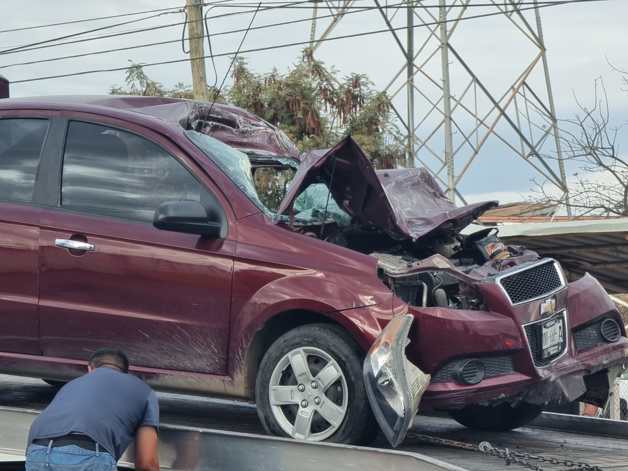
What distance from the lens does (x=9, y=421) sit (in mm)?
5242

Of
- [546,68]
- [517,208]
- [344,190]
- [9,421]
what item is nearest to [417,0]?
[546,68]

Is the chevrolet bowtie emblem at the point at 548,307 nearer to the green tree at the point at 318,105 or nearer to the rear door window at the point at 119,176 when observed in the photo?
the rear door window at the point at 119,176

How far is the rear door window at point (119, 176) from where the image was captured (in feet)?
Answer: 20.3

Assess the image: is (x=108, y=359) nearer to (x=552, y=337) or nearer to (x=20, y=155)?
(x=20, y=155)

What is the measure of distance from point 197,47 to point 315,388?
12008 mm

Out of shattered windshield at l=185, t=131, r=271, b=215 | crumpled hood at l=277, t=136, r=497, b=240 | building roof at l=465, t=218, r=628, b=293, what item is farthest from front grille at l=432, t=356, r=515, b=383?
building roof at l=465, t=218, r=628, b=293

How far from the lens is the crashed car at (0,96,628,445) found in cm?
563

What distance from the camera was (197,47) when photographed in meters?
16.9

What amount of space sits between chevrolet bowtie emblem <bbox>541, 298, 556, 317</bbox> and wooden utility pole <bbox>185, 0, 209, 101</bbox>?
35.5 ft

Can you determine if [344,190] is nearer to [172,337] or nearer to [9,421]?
[172,337]

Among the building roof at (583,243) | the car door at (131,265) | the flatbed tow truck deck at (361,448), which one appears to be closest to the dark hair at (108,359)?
the flatbed tow truck deck at (361,448)

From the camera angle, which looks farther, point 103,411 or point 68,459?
point 103,411

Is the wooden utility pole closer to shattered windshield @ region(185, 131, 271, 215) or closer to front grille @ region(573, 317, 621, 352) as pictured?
shattered windshield @ region(185, 131, 271, 215)

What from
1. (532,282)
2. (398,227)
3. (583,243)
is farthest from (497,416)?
(583,243)
